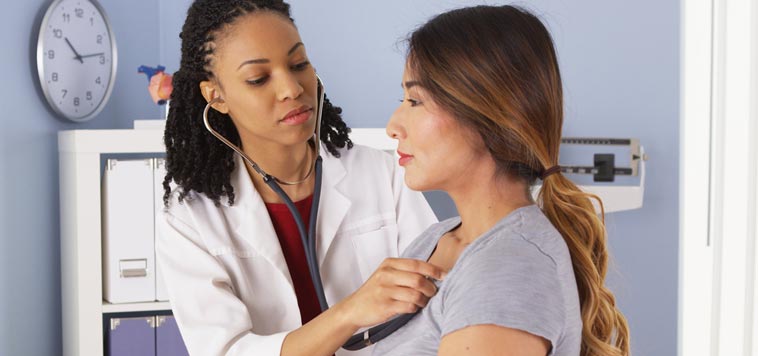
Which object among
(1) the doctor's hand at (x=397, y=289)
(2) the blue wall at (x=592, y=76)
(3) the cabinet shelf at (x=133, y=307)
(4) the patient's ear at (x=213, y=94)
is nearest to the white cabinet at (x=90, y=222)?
(3) the cabinet shelf at (x=133, y=307)

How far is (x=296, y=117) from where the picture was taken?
1370 mm

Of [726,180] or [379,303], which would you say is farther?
[379,303]

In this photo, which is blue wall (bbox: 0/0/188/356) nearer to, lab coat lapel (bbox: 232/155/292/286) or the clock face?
the clock face

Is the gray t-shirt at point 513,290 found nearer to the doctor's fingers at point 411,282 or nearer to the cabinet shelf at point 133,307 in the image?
the doctor's fingers at point 411,282

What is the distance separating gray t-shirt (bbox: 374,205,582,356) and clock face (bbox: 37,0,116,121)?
177 centimetres

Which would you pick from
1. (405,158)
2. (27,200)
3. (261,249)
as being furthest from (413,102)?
(27,200)

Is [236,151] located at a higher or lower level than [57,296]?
higher

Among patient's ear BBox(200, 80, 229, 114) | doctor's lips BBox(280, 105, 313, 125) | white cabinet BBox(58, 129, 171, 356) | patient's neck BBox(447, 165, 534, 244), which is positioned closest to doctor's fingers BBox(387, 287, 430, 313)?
patient's neck BBox(447, 165, 534, 244)

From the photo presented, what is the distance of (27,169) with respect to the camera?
2361 mm

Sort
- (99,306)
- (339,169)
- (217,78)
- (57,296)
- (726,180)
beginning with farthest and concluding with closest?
1. (57,296)
2. (99,306)
3. (339,169)
4. (217,78)
5. (726,180)

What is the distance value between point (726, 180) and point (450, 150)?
0.29m

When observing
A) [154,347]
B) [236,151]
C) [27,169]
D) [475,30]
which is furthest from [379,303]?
[27,169]

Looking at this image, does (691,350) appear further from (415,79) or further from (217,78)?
(217,78)

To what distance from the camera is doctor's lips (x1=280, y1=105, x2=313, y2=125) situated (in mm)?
1364
